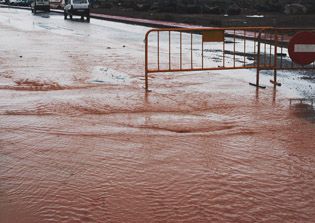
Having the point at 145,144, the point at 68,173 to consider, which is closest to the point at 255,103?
the point at 145,144

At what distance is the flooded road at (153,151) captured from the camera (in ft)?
16.0

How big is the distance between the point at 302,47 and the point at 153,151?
5.37 metres

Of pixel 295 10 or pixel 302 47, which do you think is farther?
pixel 295 10

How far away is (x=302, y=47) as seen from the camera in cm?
1069

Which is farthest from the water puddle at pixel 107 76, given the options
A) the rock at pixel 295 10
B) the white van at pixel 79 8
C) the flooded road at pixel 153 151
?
the rock at pixel 295 10

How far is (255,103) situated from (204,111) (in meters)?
1.25

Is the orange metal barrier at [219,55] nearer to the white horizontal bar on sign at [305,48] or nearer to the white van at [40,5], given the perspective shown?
the white horizontal bar on sign at [305,48]

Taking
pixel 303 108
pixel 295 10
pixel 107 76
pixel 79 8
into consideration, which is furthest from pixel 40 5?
pixel 303 108

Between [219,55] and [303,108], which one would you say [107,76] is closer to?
[303,108]

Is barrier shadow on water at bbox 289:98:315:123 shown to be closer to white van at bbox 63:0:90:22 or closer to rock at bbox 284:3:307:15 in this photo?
white van at bbox 63:0:90:22

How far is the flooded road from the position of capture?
4887 millimetres

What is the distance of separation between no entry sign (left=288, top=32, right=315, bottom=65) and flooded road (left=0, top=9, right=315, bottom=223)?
0.71 metres

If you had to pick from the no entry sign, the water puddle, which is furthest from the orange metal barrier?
the water puddle

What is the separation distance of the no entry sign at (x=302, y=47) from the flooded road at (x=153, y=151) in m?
0.71
